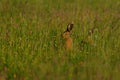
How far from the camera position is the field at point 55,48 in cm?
389

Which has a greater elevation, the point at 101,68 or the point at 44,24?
the point at 44,24

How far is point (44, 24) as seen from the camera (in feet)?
21.3

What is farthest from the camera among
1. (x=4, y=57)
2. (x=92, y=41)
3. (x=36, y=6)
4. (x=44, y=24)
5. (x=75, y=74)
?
(x=36, y=6)

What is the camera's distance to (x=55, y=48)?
16.3ft

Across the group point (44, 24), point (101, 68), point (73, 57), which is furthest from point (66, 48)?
point (44, 24)

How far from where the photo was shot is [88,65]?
401 cm

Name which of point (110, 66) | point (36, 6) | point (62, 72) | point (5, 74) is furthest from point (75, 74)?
point (36, 6)

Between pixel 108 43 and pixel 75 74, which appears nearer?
pixel 75 74

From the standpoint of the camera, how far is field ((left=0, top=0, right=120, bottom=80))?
389 centimetres

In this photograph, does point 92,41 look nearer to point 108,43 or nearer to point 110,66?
point 108,43

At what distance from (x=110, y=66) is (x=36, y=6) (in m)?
5.22

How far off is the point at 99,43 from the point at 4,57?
5.21ft

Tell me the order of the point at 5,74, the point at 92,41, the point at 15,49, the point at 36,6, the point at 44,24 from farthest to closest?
the point at 36,6 → the point at 44,24 → the point at 92,41 → the point at 15,49 → the point at 5,74

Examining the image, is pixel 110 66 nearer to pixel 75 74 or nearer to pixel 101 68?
pixel 101 68
